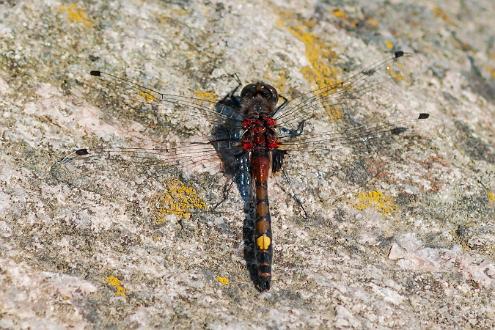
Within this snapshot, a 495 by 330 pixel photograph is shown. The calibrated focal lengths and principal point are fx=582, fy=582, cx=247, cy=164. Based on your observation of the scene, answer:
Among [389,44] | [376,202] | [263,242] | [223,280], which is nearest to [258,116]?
[376,202]

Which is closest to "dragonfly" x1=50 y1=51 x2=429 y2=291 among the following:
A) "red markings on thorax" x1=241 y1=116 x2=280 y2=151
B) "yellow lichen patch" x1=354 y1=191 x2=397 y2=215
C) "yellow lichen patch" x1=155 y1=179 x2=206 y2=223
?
"red markings on thorax" x1=241 y1=116 x2=280 y2=151

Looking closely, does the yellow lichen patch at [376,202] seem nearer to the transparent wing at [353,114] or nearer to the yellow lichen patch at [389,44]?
the transparent wing at [353,114]

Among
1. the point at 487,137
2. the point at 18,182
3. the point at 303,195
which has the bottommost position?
the point at 487,137

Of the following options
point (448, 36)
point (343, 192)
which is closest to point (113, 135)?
point (343, 192)

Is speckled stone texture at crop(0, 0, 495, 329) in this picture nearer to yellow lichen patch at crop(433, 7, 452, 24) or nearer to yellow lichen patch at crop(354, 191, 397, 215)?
yellow lichen patch at crop(354, 191, 397, 215)

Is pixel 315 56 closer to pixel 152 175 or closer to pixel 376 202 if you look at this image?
pixel 376 202

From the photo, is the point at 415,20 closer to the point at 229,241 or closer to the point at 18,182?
the point at 229,241

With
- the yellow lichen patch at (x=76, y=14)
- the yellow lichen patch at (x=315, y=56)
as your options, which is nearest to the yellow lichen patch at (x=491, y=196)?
the yellow lichen patch at (x=315, y=56)

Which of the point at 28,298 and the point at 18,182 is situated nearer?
the point at 28,298

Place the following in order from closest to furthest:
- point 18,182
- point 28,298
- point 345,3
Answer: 1. point 28,298
2. point 18,182
3. point 345,3
